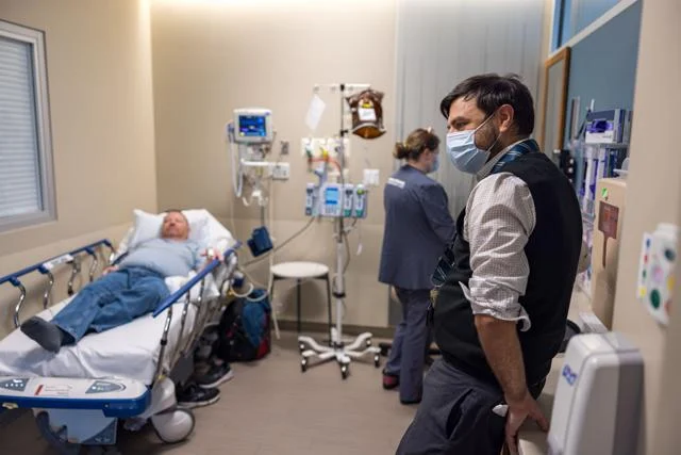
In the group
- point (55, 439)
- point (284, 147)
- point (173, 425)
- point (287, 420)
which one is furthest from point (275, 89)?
point (55, 439)

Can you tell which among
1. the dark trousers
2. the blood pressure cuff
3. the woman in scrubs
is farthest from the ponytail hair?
the dark trousers

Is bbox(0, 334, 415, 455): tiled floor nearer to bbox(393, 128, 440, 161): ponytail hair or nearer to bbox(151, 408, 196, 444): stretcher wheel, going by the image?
bbox(151, 408, 196, 444): stretcher wheel

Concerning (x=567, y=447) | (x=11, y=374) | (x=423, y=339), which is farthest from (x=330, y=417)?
(x=567, y=447)

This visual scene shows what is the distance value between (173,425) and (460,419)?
1704mm

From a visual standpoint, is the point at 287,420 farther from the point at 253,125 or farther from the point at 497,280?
the point at 497,280

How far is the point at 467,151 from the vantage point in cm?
143


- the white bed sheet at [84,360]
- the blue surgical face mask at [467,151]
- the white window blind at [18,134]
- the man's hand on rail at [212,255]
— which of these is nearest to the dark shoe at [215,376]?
the man's hand on rail at [212,255]

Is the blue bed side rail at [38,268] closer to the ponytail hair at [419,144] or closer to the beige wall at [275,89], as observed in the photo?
the beige wall at [275,89]

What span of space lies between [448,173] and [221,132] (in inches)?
68.9

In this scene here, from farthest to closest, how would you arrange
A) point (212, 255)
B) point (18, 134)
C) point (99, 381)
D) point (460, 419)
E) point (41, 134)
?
point (212, 255)
point (41, 134)
point (18, 134)
point (99, 381)
point (460, 419)

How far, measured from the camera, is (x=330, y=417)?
2.95 metres

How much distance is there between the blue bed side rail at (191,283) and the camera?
2.35 metres

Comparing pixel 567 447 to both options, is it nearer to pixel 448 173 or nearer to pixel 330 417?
pixel 330 417

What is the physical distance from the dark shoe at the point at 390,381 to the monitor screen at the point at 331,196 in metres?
1.18
